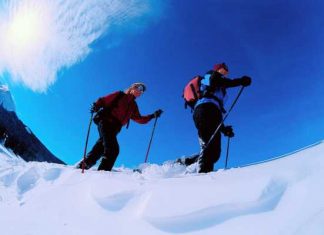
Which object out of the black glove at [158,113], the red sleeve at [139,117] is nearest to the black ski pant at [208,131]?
the red sleeve at [139,117]

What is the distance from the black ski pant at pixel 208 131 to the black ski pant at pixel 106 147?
177 centimetres

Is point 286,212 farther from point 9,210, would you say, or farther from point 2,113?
point 2,113

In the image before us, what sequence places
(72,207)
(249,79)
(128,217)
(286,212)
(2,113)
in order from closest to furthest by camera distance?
1. (286,212)
2. (128,217)
3. (72,207)
4. (249,79)
5. (2,113)

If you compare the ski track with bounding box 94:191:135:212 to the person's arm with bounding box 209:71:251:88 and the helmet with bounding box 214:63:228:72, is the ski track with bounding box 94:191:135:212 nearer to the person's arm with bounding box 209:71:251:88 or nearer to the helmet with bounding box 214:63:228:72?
the person's arm with bounding box 209:71:251:88

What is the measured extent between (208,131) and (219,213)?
10.6 ft

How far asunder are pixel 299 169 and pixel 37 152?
2228 inches

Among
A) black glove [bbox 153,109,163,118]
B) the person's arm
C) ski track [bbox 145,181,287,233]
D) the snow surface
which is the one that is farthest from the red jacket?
ski track [bbox 145,181,287,233]

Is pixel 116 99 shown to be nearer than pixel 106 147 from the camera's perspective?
No

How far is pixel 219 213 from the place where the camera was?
237 centimetres

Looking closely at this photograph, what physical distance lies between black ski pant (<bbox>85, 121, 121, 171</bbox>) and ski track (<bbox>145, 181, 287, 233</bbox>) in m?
3.85

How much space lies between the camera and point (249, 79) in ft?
18.1

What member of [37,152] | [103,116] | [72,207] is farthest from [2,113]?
[72,207]

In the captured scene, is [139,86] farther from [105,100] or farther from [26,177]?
[26,177]

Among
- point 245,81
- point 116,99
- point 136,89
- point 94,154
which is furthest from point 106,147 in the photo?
point 245,81
